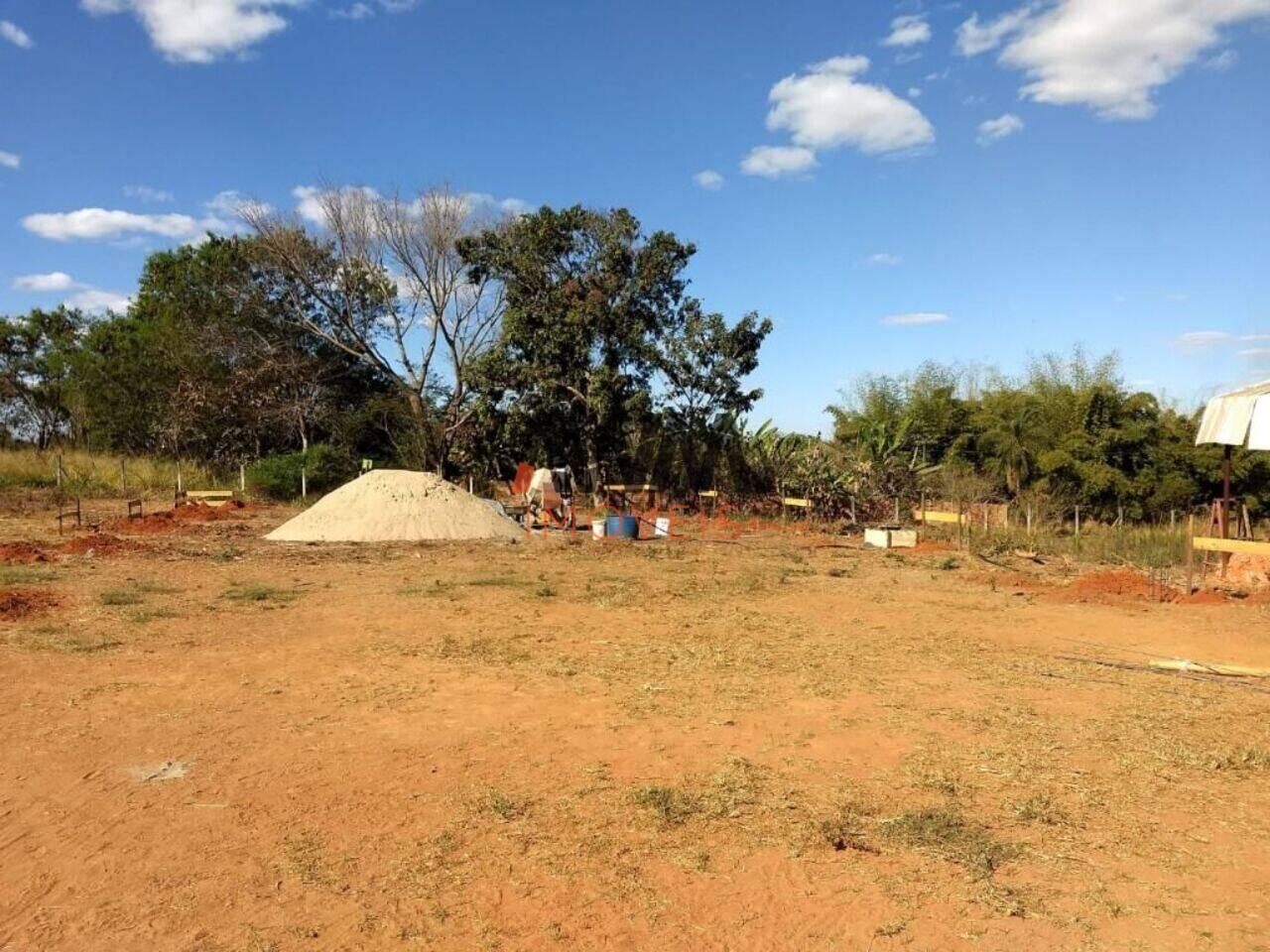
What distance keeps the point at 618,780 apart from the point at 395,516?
40.5ft

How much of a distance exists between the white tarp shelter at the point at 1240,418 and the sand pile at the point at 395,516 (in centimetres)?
1107

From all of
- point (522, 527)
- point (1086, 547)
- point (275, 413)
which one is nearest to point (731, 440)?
point (522, 527)

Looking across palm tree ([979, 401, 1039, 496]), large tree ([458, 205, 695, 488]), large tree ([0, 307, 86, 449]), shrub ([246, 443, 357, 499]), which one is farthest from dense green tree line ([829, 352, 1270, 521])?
large tree ([0, 307, 86, 449])

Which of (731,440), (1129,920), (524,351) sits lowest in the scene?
(1129,920)

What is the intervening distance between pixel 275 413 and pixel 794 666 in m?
22.0

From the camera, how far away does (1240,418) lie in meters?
11.1

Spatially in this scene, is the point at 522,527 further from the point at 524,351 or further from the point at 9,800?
the point at 9,800

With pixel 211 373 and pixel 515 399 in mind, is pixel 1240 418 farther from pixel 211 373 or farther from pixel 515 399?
pixel 211 373

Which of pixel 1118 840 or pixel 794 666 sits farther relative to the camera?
pixel 794 666

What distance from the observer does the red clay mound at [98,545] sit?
1259 cm

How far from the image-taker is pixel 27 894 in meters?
3.29

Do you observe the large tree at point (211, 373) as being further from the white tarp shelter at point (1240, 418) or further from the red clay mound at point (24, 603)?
the white tarp shelter at point (1240, 418)

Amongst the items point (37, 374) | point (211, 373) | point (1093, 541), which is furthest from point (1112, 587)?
point (37, 374)

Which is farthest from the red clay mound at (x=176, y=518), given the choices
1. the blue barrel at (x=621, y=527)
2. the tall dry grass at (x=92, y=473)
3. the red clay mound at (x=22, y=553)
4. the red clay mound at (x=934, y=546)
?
the red clay mound at (x=934, y=546)
